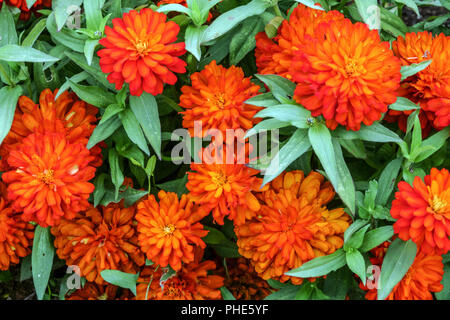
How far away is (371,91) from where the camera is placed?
102 centimetres

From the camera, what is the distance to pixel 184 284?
1333mm

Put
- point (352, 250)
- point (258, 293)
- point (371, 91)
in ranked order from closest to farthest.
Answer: point (371, 91) < point (352, 250) < point (258, 293)

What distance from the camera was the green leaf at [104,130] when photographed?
3.96ft

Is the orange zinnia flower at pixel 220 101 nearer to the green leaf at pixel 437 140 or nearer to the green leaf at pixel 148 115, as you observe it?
the green leaf at pixel 148 115

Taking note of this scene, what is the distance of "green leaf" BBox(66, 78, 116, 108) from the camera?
1.22 meters

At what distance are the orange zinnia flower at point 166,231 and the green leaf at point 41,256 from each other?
0.29 meters

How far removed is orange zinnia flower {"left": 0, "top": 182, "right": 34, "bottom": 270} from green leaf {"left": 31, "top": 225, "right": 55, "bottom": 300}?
0.03 m

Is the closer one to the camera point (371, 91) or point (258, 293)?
point (371, 91)

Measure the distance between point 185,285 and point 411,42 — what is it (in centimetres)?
81

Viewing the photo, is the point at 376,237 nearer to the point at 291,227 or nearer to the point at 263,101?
the point at 291,227

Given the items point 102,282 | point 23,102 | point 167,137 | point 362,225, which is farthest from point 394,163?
point 23,102

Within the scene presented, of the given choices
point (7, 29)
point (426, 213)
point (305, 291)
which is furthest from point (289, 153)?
point (7, 29)

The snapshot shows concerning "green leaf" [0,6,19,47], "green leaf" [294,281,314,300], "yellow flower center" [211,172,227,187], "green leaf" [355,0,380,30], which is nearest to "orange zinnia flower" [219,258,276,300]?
"green leaf" [294,281,314,300]

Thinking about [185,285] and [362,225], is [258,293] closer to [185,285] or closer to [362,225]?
[185,285]
